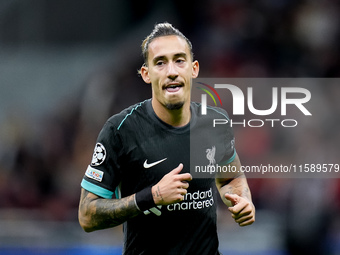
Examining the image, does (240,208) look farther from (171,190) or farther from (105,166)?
(105,166)

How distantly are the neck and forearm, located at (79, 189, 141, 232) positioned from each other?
2.00ft

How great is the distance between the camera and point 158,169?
3432 millimetres

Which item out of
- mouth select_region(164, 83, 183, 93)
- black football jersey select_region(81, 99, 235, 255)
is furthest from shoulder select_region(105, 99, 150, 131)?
mouth select_region(164, 83, 183, 93)

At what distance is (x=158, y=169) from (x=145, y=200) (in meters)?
0.35

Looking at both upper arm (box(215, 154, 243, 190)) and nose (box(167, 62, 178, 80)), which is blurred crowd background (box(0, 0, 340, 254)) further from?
nose (box(167, 62, 178, 80))

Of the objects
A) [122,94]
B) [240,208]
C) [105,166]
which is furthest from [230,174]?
[122,94]

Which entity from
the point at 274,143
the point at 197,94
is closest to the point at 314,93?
the point at 274,143

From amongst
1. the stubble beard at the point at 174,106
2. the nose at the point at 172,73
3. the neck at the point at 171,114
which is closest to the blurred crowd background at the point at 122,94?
the neck at the point at 171,114

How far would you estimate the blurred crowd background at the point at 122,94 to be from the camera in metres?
6.76

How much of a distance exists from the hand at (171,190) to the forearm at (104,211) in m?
0.17

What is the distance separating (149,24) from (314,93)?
2819mm

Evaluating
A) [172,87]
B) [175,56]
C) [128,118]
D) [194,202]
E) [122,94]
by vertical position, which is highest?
[122,94]

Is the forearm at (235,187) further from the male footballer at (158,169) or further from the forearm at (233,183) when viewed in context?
the male footballer at (158,169)

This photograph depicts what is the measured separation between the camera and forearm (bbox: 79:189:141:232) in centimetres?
319
